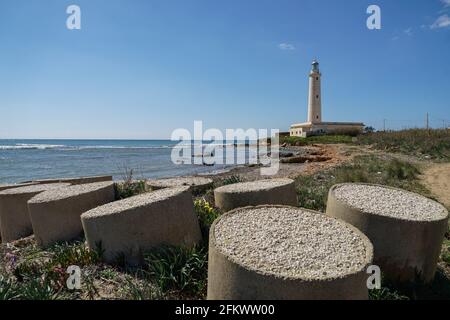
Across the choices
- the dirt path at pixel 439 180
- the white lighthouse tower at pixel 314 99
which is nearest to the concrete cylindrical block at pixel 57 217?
the dirt path at pixel 439 180

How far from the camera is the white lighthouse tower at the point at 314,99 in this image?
165ft

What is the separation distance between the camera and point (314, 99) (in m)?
50.7

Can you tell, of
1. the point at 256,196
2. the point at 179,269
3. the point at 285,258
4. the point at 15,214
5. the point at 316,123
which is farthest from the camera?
the point at 316,123

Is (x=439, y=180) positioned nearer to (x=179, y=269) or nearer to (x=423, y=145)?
(x=179, y=269)

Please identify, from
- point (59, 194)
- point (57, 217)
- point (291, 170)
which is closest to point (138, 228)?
point (57, 217)

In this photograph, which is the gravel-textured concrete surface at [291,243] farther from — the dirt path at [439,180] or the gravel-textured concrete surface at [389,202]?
the dirt path at [439,180]

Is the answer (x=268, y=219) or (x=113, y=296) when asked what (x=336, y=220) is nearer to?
(x=268, y=219)

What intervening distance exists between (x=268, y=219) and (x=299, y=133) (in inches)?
1869

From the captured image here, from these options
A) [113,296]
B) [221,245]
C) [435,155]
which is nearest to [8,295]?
[113,296]

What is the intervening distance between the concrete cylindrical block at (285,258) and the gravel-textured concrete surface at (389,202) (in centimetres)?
72

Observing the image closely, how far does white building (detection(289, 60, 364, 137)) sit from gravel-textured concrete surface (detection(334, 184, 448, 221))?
139 feet

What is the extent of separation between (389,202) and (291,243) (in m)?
2.00

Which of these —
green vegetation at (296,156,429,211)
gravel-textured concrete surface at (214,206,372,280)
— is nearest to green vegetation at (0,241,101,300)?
gravel-textured concrete surface at (214,206,372,280)

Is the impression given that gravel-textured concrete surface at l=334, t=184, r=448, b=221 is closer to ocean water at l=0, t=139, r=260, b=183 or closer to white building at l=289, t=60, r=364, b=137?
ocean water at l=0, t=139, r=260, b=183
